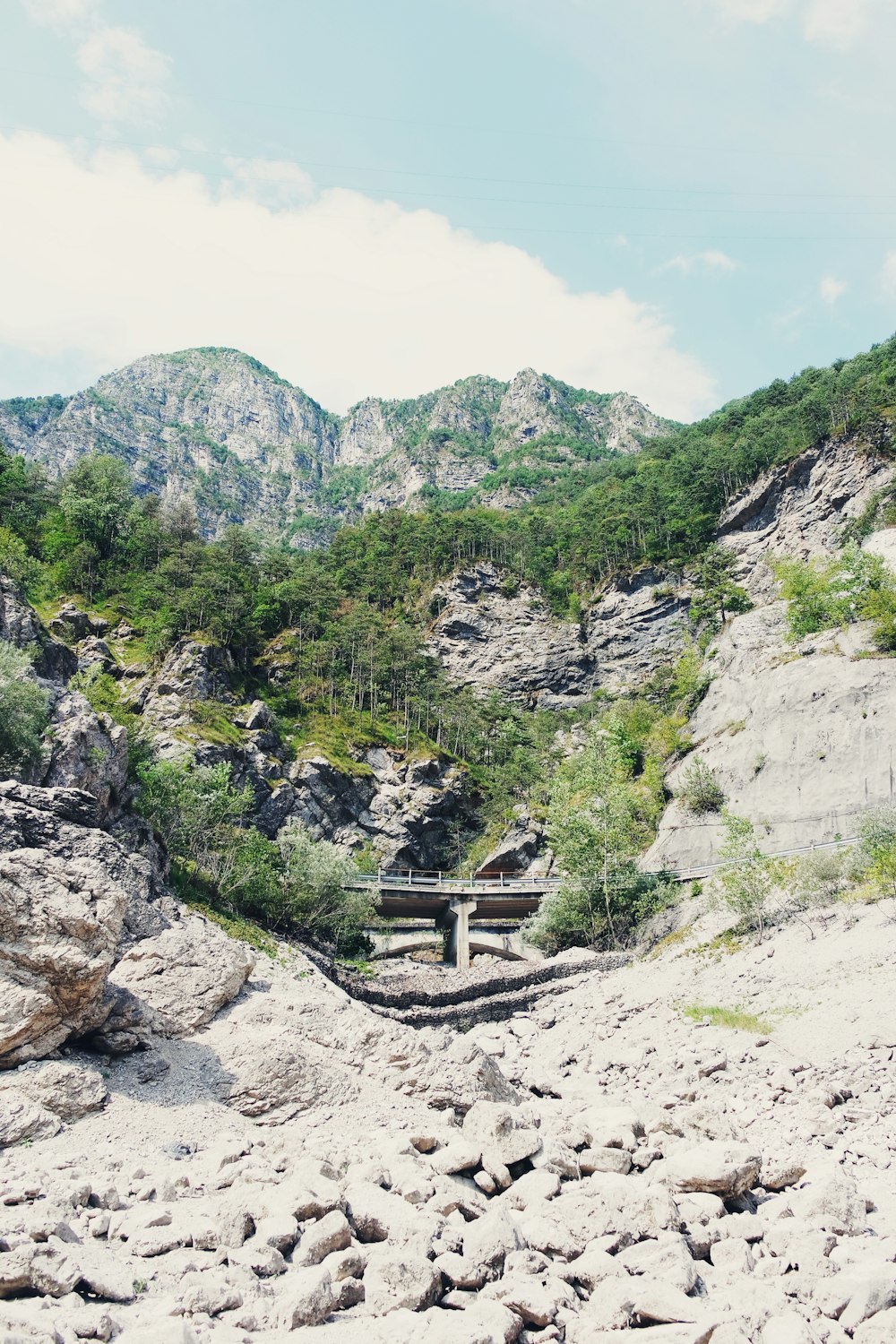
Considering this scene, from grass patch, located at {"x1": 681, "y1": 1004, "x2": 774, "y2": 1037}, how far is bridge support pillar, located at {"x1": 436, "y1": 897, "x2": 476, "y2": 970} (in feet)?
108

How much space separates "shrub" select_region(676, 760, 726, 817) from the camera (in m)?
50.5

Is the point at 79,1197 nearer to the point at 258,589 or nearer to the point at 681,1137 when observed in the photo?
the point at 681,1137

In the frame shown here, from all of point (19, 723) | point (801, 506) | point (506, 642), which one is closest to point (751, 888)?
point (19, 723)

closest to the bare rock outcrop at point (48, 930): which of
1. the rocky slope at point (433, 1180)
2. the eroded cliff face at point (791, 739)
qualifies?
the rocky slope at point (433, 1180)

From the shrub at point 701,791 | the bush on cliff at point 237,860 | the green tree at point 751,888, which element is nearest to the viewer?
the green tree at point 751,888

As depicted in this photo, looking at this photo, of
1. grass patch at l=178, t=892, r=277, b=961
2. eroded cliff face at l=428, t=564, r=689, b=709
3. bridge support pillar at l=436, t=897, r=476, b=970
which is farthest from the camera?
eroded cliff face at l=428, t=564, r=689, b=709

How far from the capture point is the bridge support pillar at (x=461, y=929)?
5725 cm

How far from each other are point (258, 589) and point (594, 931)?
67.4 meters

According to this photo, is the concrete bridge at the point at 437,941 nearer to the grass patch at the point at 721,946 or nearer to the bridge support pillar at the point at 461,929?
the bridge support pillar at the point at 461,929

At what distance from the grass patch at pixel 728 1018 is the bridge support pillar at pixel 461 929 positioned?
32.9m

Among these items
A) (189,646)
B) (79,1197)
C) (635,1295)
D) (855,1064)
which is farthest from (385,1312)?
(189,646)

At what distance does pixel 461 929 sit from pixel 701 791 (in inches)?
831

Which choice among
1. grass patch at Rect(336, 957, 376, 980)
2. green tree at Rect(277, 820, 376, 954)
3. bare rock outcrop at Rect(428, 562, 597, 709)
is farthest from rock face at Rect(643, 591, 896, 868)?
bare rock outcrop at Rect(428, 562, 597, 709)

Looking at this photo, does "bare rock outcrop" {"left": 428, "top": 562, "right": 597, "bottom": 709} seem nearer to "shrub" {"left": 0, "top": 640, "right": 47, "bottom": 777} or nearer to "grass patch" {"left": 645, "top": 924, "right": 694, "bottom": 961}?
"grass patch" {"left": 645, "top": 924, "right": 694, "bottom": 961}
